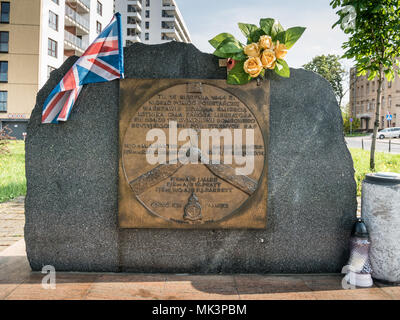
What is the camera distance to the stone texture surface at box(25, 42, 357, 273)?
3516 millimetres

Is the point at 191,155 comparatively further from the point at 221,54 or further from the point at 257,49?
the point at 257,49

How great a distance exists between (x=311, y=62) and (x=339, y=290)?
4830 centimetres

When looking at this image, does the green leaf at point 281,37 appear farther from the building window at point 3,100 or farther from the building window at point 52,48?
the building window at point 3,100

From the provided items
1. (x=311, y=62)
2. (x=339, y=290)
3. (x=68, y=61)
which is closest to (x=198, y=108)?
(x=68, y=61)

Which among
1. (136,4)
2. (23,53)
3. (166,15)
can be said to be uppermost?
(166,15)

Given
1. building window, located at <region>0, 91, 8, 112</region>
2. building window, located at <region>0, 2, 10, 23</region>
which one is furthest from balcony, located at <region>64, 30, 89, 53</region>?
building window, located at <region>0, 91, 8, 112</region>

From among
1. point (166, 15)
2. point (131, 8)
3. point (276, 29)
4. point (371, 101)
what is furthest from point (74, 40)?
point (371, 101)

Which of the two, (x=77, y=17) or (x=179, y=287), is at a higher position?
(x=77, y=17)

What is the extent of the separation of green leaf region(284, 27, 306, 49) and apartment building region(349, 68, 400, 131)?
127ft

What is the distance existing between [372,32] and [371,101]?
46857 mm

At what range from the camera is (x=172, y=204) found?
3480 mm

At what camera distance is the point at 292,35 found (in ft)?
11.2

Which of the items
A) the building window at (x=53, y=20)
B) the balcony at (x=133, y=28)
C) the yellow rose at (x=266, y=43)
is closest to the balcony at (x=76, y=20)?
the building window at (x=53, y=20)

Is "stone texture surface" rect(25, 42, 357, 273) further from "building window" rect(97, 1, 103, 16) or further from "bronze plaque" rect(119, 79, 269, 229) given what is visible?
"building window" rect(97, 1, 103, 16)
